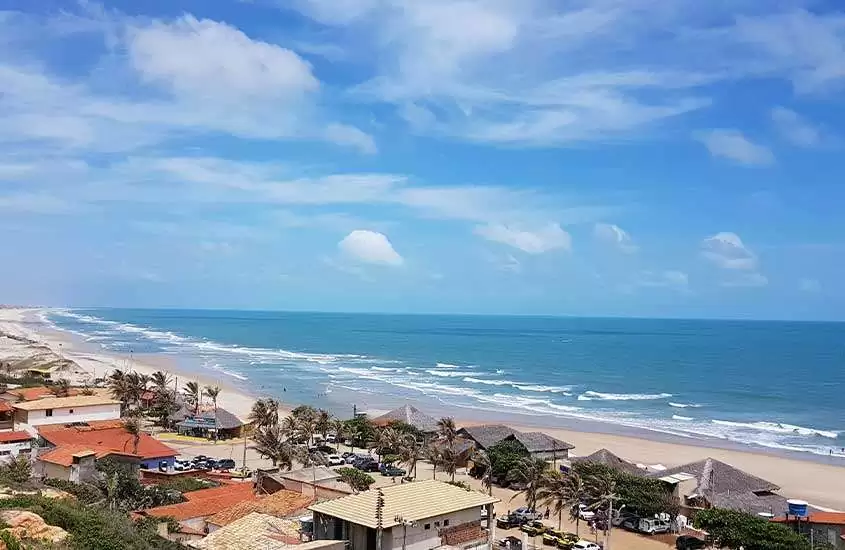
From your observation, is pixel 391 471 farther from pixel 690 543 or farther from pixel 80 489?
pixel 80 489

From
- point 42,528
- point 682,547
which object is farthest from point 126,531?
point 682,547

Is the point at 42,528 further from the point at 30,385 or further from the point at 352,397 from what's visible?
the point at 352,397

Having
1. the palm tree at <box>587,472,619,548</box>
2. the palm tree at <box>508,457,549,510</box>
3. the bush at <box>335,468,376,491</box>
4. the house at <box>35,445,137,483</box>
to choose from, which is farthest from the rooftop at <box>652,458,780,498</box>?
the house at <box>35,445,137,483</box>

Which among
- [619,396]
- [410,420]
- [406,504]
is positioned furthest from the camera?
[619,396]

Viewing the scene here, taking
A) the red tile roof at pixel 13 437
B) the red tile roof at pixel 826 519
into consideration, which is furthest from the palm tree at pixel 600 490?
the red tile roof at pixel 13 437

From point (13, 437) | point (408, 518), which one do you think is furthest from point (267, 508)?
point (13, 437)

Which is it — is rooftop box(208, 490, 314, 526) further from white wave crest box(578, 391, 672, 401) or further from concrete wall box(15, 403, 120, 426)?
white wave crest box(578, 391, 672, 401)

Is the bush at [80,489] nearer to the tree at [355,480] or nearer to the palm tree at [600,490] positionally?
the tree at [355,480]
